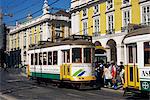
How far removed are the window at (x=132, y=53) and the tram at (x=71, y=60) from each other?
220 inches

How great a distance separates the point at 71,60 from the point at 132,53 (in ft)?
20.5

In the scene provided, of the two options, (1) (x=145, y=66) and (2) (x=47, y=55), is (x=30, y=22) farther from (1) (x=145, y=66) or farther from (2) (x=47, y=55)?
(1) (x=145, y=66)

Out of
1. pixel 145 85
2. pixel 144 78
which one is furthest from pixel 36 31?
pixel 145 85

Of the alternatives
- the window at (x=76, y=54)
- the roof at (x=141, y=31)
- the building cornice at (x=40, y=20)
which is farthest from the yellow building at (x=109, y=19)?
the roof at (x=141, y=31)

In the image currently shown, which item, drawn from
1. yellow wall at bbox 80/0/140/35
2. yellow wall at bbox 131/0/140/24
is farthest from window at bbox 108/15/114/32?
yellow wall at bbox 131/0/140/24

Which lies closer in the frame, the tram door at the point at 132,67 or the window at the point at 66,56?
the tram door at the point at 132,67

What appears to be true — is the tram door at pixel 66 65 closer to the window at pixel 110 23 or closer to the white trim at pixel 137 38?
the white trim at pixel 137 38

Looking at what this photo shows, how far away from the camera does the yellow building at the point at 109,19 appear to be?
3797 cm

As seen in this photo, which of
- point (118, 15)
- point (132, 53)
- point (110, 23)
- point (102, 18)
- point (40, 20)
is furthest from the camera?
point (40, 20)

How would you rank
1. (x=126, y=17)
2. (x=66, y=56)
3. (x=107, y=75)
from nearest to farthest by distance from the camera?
(x=66, y=56) → (x=107, y=75) → (x=126, y=17)

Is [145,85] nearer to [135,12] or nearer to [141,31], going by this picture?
[141,31]

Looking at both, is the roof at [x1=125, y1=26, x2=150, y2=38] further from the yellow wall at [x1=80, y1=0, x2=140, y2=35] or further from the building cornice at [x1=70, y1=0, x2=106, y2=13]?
the building cornice at [x1=70, y1=0, x2=106, y2=13]

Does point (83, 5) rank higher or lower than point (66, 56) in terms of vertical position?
higher

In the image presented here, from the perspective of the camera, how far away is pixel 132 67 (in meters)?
15.3
